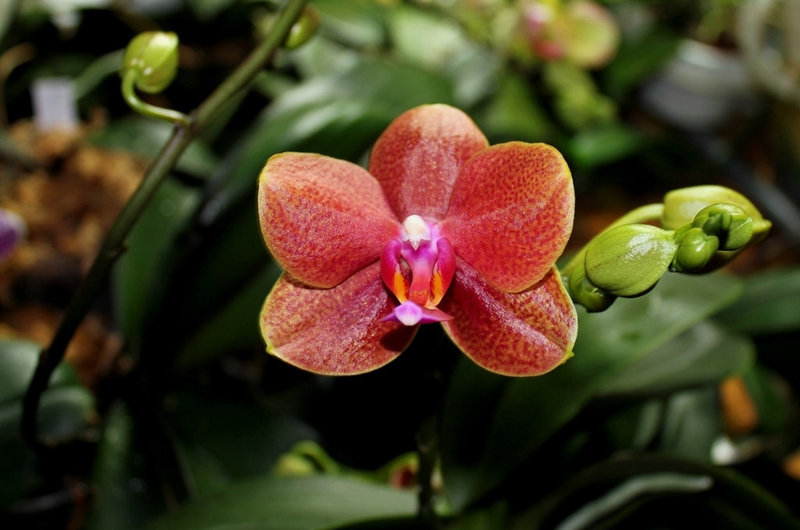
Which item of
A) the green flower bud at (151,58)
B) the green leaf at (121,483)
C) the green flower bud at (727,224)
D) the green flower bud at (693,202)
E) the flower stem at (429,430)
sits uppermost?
the green flower bud at (151,58)

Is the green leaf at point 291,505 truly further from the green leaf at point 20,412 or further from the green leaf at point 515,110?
the green leaf at point 515,110

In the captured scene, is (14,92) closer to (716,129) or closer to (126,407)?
(126,407)

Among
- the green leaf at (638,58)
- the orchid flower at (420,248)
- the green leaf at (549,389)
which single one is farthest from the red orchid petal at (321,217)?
the green leaf at (638,58)

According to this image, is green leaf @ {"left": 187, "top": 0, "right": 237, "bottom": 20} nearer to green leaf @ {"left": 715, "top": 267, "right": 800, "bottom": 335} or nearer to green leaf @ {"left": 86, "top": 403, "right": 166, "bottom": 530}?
green leaf @ {"left": 86, "top": 403, "right": 166, "bottom": 530}

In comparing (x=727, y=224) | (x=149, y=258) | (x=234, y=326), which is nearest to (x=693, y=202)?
(x=727, y=224)

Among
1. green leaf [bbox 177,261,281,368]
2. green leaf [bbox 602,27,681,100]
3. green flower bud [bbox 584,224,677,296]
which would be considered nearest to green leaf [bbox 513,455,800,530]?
green flower bud [bbox 584,224,677,296]

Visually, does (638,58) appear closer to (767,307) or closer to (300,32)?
(767,307)
